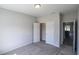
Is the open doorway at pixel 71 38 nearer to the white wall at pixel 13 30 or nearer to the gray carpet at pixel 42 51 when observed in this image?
the gray carpet at pixel 42 51

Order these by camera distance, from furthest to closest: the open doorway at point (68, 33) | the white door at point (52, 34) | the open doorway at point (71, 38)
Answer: the open doorway at point (68, 33), the white door at point (52, 34), the open doorway at point (71, 38)

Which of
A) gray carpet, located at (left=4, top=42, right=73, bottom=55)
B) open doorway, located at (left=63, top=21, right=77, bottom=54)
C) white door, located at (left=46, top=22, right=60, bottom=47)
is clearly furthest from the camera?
white door, located at (left=46, top=22, right=60, bottom=47)

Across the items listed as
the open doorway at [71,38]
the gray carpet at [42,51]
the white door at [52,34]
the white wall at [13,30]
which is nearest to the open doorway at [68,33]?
the open doorway at [71,38]

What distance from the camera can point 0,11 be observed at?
383 centimetres

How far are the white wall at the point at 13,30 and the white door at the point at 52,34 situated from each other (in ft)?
5.39

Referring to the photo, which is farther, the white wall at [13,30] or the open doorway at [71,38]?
the open doorway at [71,38]

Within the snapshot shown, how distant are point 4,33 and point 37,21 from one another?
12.3ft

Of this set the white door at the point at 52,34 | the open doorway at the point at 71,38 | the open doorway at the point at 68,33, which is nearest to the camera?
the open doorway at the point at 71,38

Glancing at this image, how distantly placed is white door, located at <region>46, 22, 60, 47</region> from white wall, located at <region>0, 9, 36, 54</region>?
5.39ft

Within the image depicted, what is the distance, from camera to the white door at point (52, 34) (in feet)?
18.1

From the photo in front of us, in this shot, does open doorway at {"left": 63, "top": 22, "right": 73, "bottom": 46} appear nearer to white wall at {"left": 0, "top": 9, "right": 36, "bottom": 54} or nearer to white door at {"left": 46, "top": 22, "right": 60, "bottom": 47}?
white door at {"left": 46, "top": 22, "right": 60, "bottom": 47}

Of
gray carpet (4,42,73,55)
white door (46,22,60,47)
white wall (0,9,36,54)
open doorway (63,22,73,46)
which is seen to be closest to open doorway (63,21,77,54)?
open doorway (63,22,73,46)

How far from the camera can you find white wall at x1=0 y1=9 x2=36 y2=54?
397 cm
